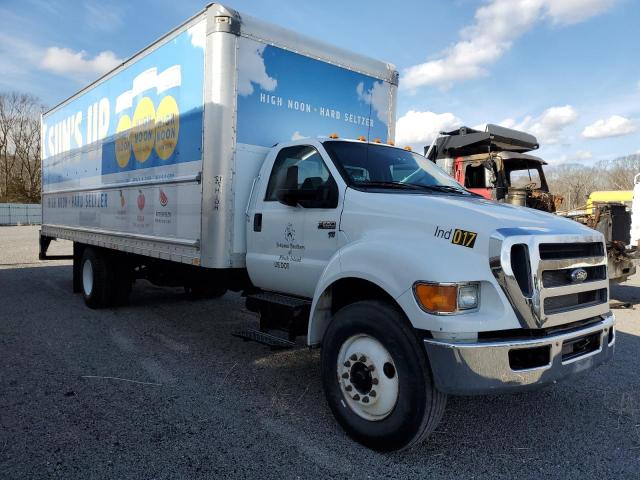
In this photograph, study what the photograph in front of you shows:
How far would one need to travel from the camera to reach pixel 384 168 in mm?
4250

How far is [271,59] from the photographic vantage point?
4887 mm

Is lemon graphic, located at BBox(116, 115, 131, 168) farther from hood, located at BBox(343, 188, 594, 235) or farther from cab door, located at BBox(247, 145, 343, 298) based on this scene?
hood, located at BBox(343, 188, 594, 235)

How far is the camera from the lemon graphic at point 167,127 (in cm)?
530

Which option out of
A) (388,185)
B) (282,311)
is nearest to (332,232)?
(388,185)

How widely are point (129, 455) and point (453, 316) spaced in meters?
2.22

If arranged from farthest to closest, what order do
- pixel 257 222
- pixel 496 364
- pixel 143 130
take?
1. pixel 143 130
2. pixel 257 222
3. pixel 496 364

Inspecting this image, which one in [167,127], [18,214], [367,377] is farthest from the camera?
[18,214]

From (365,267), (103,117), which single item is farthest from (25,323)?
(365,267)

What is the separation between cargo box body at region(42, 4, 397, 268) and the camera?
4.64 metres

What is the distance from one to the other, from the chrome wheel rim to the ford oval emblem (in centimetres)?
128

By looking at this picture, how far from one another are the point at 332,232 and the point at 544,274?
155 cm

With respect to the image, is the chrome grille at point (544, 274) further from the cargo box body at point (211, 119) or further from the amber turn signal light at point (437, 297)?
the cargo box body at point (211, 119)

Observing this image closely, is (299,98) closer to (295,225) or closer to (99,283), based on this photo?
(295,225)

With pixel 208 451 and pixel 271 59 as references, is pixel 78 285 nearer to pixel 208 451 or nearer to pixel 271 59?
pixel 271 59
